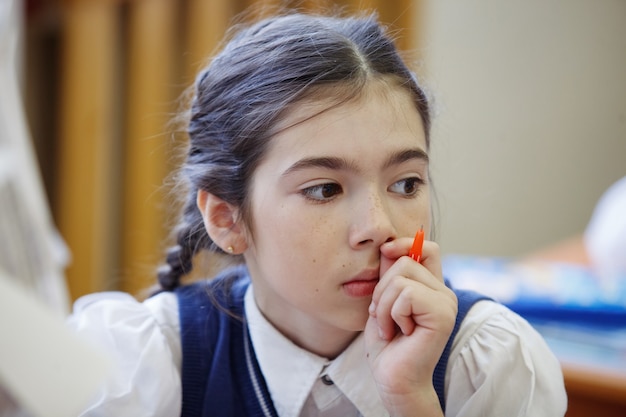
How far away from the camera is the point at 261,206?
861 millimetres

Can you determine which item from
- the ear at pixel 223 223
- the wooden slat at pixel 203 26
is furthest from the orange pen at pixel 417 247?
the wooden slat at pixel 203 26

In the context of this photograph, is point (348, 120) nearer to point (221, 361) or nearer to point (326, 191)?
point (326, 191)

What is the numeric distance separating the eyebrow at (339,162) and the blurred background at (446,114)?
2.56 feet

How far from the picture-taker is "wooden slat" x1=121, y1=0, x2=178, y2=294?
2.41 metres

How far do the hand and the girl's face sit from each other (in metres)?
0.03

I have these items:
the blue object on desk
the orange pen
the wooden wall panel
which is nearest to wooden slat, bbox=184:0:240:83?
the wooden wall panel

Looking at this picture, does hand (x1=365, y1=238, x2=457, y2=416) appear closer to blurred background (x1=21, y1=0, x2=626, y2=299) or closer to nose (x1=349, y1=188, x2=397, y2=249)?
nose (x1=349, y1=188, x2=397, y2=249)

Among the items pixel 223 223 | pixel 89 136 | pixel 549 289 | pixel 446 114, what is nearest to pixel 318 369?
pixel 223 223

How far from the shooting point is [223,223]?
3.11ft

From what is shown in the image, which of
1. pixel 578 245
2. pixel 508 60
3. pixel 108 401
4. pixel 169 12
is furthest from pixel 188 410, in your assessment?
pixel 169 12

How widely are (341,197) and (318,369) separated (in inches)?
10.3

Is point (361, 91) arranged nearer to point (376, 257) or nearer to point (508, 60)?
point (376, 257)

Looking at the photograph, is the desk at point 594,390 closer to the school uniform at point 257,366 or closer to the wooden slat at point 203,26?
the school uniform at point 257,366

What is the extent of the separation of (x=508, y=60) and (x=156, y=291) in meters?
1.48
